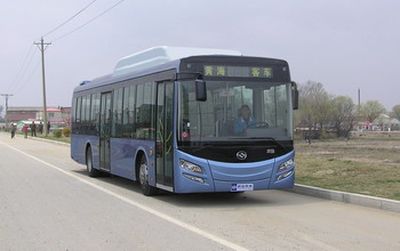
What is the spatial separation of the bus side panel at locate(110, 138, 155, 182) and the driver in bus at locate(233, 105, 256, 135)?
208cm

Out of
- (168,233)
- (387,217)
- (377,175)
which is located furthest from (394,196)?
(168,233)

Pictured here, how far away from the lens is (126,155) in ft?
48.7

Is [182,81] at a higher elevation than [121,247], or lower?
higher

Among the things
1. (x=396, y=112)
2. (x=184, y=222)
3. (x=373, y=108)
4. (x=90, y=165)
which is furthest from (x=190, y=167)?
(x=396, y=112)

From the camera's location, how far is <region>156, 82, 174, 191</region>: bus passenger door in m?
12.1

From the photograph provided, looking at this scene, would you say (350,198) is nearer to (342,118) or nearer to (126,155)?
(126,155)

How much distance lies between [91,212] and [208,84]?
10.9 feet

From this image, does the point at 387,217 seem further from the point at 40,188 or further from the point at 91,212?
the point at 40,188

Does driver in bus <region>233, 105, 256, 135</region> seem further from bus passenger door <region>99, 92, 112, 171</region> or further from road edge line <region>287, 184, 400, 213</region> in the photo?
bus passenger door <region>99, 92, 112, 171</region>

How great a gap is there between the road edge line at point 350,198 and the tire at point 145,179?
341 centimetres

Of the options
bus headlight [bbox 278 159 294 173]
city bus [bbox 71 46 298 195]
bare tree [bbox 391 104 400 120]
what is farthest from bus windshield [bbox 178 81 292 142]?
bare tree [bbox 391 104 400 120]

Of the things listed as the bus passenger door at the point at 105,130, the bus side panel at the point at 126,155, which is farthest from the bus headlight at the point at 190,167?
the bus passenger door at the point at 105,130

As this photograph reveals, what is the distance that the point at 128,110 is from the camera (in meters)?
14.9

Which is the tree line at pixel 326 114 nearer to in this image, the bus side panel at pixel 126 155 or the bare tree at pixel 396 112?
the bus side panel at pixel 126 155
